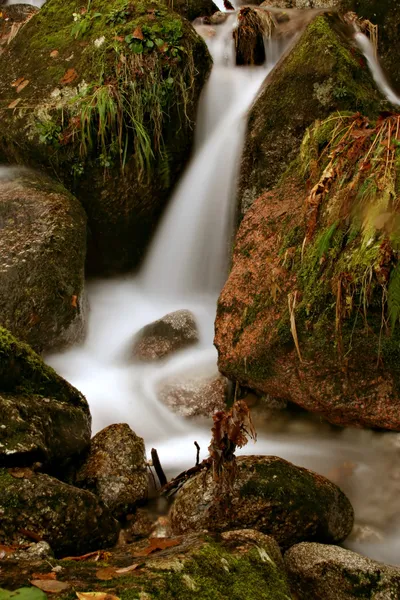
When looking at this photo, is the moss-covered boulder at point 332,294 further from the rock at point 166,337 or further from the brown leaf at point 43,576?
the brown leaf at point 43,576

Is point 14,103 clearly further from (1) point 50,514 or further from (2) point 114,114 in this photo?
(1) point 50,514

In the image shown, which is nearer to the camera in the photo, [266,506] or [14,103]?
[266,506]

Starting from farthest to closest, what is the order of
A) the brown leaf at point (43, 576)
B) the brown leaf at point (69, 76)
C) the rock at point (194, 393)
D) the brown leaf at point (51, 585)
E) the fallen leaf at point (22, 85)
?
the fallen leaf at point (22, 85), the brown leaf at point (69, 76), the rock at point (194, 393), the brown leaf at point (43, 576), the brown leaf at point (51, 585)

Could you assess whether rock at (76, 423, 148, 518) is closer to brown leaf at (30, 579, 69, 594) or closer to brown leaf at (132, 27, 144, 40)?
brown leaf at (30, 579, 69, 594)

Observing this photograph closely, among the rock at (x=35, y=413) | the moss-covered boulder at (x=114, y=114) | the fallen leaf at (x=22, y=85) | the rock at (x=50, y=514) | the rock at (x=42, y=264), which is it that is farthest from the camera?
the fallen leaf at (x=22, y=85)

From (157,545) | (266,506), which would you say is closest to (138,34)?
(266,506)

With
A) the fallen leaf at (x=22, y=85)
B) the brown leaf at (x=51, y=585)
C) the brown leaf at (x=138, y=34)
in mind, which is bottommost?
the brown leaf at (x=51, y=585)

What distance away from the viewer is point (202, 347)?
5395 mm

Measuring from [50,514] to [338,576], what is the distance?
1.38m

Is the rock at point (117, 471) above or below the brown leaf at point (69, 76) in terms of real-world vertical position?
below

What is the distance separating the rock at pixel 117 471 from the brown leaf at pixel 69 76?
4.19 m

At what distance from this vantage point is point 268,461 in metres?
3.42

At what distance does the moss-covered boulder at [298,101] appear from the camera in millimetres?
5934

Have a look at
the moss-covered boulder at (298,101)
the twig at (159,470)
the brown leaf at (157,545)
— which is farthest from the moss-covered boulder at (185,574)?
the moss-covered boulder at (298,101)
